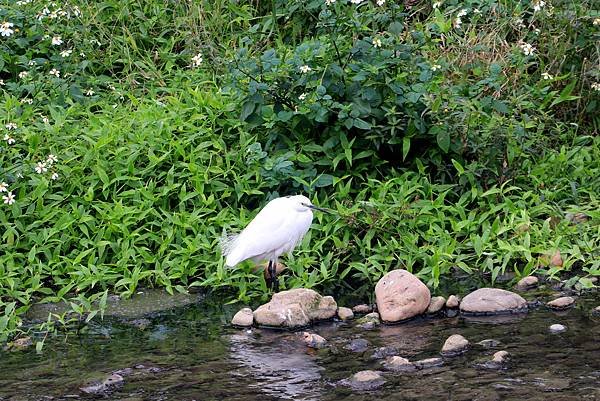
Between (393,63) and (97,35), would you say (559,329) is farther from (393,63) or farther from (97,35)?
(97,35)

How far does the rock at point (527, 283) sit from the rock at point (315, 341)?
1.39 metres

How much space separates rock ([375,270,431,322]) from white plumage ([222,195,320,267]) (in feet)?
2.34

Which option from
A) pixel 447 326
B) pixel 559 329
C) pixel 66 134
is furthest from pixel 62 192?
pixel 559 329

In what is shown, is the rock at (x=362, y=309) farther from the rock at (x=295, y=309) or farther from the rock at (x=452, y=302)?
the rock at (x=452, y=302)

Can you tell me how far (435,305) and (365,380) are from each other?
108 cm

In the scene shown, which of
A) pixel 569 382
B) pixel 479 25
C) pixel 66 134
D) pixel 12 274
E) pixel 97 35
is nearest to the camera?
pixel 569 382

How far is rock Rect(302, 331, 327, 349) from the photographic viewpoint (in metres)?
5.30

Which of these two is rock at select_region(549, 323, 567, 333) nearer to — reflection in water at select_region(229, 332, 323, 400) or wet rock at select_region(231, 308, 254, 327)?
reflection in water at select_region(229, 332, 323, 400)

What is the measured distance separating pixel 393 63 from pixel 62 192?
240 centimetres

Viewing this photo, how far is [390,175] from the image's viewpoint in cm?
717

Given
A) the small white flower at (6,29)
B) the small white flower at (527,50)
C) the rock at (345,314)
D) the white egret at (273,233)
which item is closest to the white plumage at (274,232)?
the white egret at (273,233)

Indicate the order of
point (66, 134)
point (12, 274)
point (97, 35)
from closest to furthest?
point (12, 274) → point (66, 134) → point (97, 35)

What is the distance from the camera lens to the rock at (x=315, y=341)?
5.30 metres

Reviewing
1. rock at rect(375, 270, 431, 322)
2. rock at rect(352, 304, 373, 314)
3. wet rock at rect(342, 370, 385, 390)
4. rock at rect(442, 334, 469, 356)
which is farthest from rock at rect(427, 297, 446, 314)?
wet rock at rect(342, 370, 385, 390)
